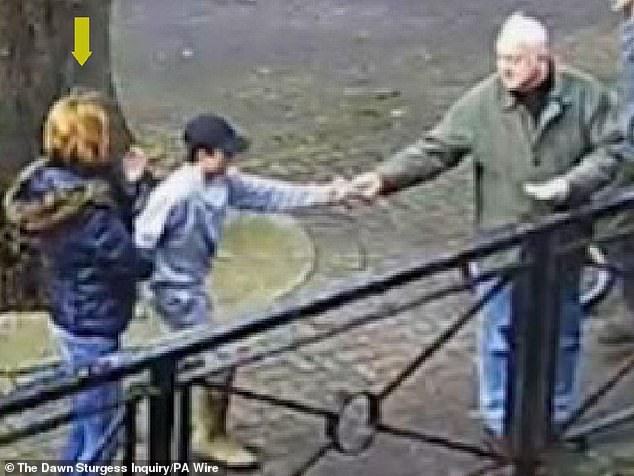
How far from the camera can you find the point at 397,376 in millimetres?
5801

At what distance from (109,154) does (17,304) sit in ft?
8.06

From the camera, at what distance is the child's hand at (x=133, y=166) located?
5.94 m

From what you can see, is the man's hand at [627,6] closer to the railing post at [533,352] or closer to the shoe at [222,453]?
the railing post at [533,352]

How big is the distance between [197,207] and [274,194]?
13.7 inches

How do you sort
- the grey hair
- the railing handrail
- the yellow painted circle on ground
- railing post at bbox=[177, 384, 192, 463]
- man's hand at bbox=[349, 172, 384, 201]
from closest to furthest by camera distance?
the railing handrail, railing post at bbox=[177, 384, 192, 463], the grey hair, man's hand at bbox=[349, 172, 384, 201], the yellow painted circle on ground

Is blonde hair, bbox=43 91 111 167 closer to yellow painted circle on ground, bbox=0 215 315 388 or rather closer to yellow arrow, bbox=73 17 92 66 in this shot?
yellow painted circle on ground, bbox=0 215 315 388

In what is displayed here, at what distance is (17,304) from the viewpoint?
8.14 meters

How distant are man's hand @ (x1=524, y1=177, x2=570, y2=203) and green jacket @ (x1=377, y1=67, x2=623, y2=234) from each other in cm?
5

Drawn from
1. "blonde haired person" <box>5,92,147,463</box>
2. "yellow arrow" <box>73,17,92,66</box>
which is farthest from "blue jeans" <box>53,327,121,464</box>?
"yellow arrow" <box>73,17,92,66</box>

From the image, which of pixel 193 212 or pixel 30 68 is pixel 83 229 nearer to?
pixel 193 212

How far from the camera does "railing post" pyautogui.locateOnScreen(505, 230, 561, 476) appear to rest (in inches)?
226

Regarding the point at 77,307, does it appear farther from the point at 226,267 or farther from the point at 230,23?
the point at 230,23

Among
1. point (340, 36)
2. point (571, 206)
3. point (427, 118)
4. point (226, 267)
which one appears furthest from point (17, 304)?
point (340, 36)

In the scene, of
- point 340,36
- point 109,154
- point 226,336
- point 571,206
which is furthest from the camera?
point 340,36
